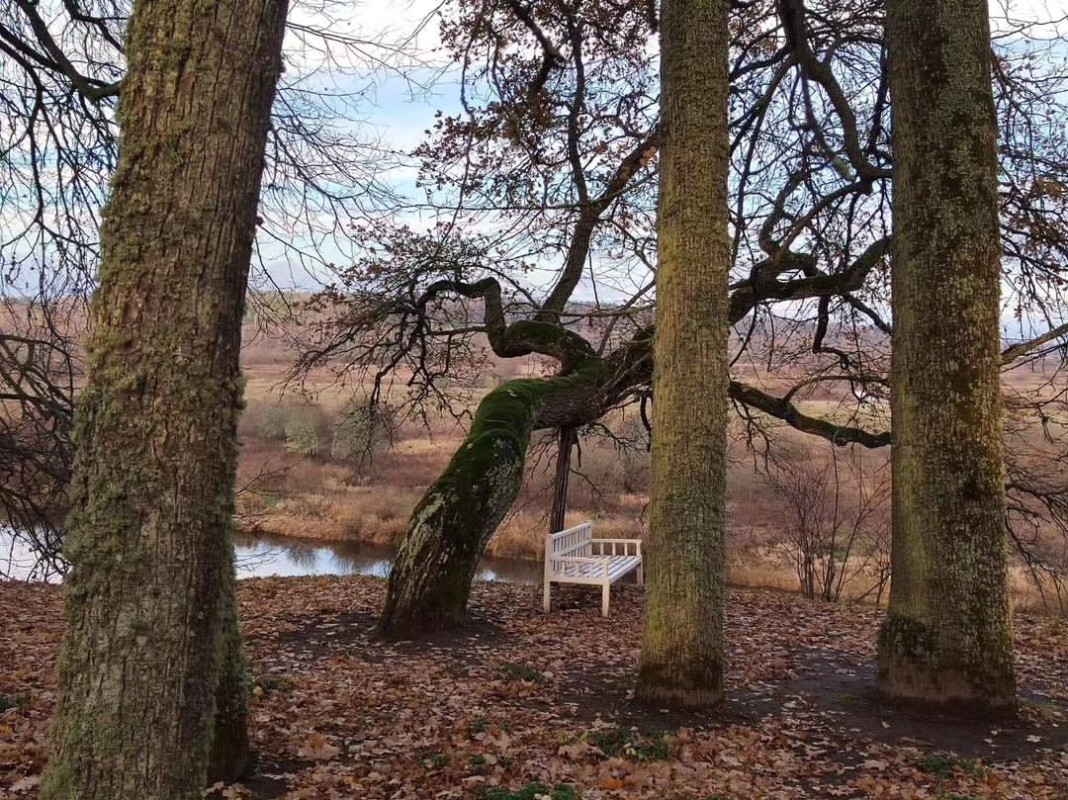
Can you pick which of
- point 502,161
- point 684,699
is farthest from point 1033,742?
point 502,161

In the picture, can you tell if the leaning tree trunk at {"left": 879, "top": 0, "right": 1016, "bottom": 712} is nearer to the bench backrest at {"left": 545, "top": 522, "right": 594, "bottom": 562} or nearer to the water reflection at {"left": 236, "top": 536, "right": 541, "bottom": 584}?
the bench backrest at {"left": 545, "top": 522, "right": 594, "bottom": 562}

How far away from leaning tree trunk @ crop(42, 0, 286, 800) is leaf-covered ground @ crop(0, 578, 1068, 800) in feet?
5.42

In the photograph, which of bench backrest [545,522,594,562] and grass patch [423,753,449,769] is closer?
grass patch [423,753,449,769]

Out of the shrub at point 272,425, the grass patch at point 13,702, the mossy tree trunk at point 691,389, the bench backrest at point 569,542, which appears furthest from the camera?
the shrub at point 272,425

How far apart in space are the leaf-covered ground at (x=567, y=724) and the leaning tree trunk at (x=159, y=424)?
65.1 inches

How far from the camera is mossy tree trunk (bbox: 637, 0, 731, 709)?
5.14m

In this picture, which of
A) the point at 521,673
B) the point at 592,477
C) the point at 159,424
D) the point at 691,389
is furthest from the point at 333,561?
the point at 159,424

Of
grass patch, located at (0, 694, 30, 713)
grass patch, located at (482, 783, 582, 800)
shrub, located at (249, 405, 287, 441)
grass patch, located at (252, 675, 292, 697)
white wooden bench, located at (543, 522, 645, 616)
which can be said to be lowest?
grass patch, located at (252, 675, 292, 697)

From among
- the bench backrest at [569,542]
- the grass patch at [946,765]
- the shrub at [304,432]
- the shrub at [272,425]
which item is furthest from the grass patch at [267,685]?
the shrub at [272,425]

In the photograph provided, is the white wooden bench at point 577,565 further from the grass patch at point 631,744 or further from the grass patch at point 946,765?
the grass patch at point 946,765

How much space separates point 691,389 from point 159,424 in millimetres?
3527

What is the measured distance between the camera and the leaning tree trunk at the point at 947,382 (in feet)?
17.0

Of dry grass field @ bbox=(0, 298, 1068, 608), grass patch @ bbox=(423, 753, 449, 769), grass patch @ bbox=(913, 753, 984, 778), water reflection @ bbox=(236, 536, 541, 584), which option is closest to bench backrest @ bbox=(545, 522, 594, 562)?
dry grass field @ bbox=(0, 298, 1068, 608)

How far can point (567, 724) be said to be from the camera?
4980 mm
